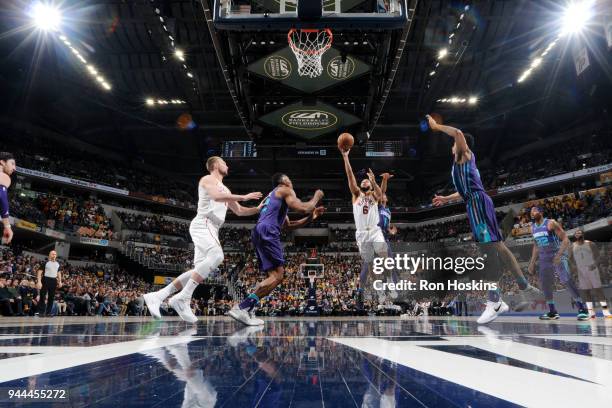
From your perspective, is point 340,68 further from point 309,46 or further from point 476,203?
point 476,203

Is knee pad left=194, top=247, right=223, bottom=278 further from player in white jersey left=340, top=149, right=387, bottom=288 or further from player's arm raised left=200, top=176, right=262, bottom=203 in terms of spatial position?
player in white jersey left=340, top=149, right=387, bottom=288

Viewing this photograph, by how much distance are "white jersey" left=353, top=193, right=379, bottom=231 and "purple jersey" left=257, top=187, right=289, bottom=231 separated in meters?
2.65

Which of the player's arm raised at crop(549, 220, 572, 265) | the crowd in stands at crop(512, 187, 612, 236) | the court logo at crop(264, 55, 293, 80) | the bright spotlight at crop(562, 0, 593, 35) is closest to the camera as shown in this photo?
the player's arm raised at crop(549, 220, 572, 265)

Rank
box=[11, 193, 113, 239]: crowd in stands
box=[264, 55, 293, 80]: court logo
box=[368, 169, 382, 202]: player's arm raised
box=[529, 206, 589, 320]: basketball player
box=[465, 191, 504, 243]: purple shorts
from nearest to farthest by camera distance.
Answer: box=[465, 191, 504, 243]: purple shorts, box=[529, 206, 589, 320]: basketball player, box=[368, 169, 382, 202]: player's arm raised, box=[264, 55, 293, 80]: court logo, box=[11, 193, 113, 239]: crowd in stands

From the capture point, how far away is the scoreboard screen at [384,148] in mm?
19141

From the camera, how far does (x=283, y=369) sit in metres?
1.55

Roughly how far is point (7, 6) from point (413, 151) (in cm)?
2173

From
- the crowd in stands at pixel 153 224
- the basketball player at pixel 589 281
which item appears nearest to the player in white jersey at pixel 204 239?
the basketball player at pixel 589 281

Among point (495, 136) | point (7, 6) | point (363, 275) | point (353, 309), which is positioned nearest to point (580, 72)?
point (495, 136)

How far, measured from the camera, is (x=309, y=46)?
780 centimetres

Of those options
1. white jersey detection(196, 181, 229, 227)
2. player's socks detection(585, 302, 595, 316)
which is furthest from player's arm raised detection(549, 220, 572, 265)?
white jersey detection(196, 181, 229, 227)

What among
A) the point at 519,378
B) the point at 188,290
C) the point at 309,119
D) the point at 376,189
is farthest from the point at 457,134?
the point at 309,119

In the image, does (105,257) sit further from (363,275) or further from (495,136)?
(495,136)

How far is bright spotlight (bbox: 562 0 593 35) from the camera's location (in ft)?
48.1
